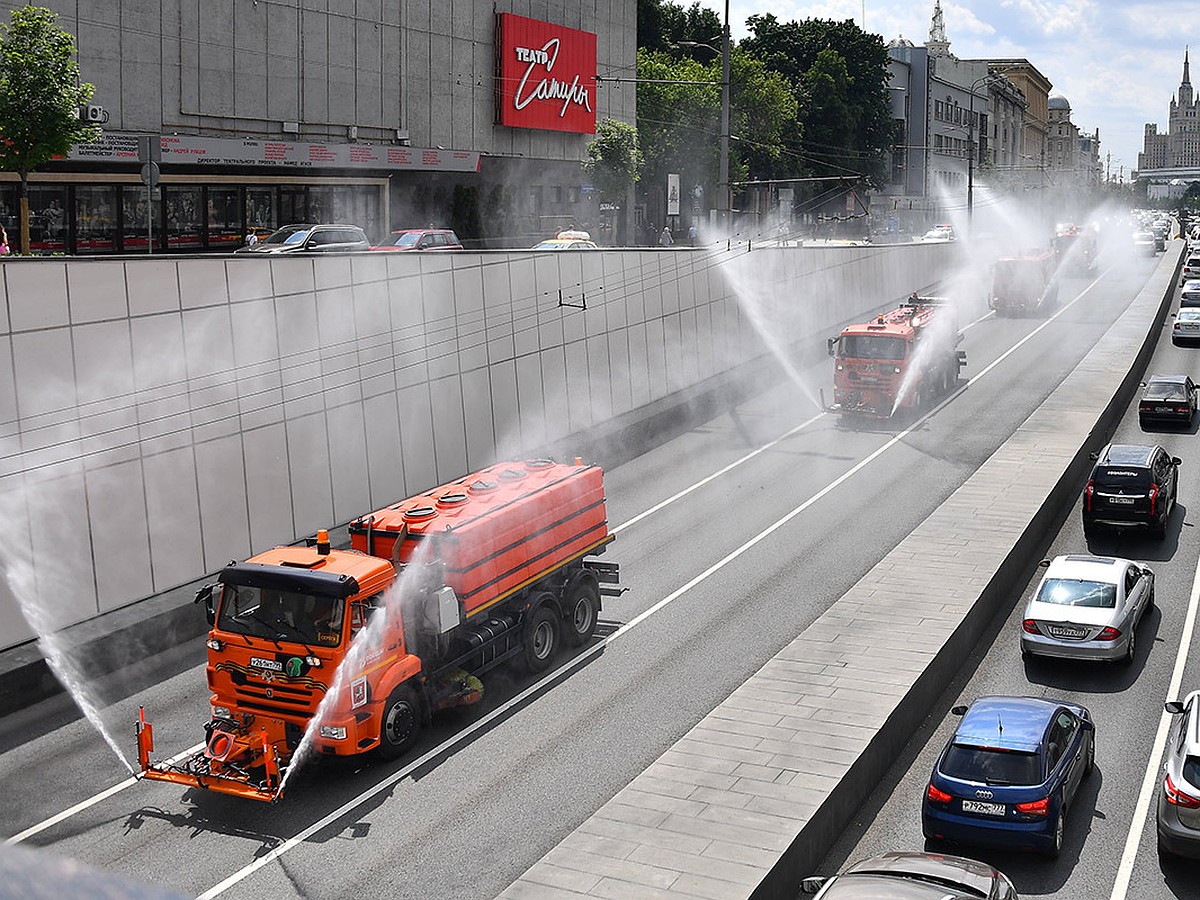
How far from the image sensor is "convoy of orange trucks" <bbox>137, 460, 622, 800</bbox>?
17562 millimetres

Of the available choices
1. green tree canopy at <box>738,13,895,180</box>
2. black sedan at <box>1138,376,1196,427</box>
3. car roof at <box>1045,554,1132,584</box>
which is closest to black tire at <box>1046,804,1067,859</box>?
car roof at <box>1045,554,1132,584</box>

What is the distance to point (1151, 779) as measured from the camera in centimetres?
1886

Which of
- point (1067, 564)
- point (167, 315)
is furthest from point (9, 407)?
point (1067, 564)

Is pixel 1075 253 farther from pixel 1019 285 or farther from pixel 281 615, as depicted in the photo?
pixel 281 615

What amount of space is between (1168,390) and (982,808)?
31.2 m

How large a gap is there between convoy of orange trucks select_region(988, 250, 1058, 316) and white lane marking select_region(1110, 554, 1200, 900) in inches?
1611

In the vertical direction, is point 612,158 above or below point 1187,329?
above

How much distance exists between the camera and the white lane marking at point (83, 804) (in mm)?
16697

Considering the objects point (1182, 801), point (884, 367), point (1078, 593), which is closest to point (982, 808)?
point (1182, 801)

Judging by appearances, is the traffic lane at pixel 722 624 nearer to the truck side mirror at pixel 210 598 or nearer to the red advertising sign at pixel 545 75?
the truck side mirror at pixel 210 598

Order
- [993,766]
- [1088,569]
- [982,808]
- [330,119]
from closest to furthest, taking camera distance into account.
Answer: [982,808], [993,766], [1088,569], [330,119]

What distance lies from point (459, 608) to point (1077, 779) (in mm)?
9042

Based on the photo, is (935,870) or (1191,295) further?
(1191,295)

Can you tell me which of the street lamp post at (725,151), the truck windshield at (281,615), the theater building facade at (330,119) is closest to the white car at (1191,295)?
the street lamp post at (725,151)
